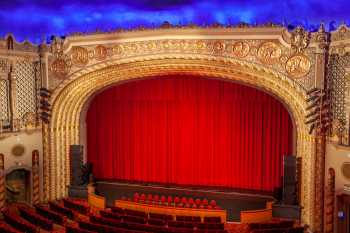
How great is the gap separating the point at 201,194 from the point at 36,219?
21.3ft

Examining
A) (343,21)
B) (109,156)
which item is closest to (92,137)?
(109,156)

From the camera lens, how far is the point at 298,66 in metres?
12.5

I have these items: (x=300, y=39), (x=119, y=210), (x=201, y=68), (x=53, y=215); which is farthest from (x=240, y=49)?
(x=53, y=215)

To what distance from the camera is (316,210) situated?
498 inches

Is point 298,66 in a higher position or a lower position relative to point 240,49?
lower

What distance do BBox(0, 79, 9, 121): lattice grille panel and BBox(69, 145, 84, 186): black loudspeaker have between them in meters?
2.69

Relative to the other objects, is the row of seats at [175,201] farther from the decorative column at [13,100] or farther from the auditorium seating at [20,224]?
the decorative column at [13,100]

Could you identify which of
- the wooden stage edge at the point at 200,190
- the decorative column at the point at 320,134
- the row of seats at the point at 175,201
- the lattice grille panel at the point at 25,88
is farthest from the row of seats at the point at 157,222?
the lattice grille panel at the point at 25,88

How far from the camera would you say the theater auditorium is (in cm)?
1225

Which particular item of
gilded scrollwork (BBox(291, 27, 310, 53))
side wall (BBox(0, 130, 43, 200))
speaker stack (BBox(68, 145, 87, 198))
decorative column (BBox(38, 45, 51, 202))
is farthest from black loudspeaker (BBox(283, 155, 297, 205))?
side wall (BBox(0, 130, 43, 200))

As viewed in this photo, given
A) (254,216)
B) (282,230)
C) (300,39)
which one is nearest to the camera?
(282,230)

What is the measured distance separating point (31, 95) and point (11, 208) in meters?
4.04

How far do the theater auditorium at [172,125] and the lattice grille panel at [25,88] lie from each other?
4 cm

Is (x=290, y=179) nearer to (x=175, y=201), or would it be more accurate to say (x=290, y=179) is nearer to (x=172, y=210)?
(x=172, y=210)
